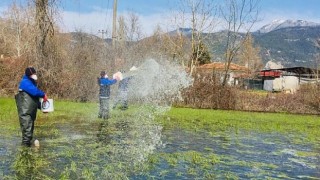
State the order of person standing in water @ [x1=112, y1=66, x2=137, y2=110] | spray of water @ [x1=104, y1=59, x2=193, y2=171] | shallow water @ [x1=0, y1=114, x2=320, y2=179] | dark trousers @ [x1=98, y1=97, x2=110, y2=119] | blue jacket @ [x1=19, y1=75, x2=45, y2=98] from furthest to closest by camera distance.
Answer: person standing in water @ [x1=112, y1=66, x2=137, y2=110], dark trousers @ [x1=98, y1=97, x2=110, y2=119], spray of water @ [x1=104, y1=59, x2=193, y2=171], blue jacket @ [x1=19, y1=75, x2=45, y2=98], shallow water @ [x1=0, y1=114, x2=320, y2=179]

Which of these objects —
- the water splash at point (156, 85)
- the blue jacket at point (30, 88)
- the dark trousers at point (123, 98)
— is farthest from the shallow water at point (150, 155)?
the water splash at point (156, 85)

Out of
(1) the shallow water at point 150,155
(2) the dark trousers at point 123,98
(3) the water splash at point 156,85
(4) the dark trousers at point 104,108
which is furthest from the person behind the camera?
(3) the water splash at point 156,85

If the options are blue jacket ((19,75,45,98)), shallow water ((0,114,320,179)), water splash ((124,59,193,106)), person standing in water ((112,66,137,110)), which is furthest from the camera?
water splash ((124,59,193,106))

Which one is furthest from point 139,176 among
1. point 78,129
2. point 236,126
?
point 236,126

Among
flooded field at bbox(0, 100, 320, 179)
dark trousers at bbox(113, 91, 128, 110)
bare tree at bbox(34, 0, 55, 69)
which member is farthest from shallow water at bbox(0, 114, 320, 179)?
bare tree at bbox(34, 0, 55, 69)

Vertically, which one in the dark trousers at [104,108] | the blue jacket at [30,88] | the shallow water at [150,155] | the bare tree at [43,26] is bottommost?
the shallow water at [150,155]

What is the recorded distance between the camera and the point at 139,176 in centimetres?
869

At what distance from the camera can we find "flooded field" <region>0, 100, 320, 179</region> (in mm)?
9070

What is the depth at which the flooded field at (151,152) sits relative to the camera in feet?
29.8

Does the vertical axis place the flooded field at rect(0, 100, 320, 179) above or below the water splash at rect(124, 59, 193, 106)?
below

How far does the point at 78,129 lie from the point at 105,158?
5742 mm

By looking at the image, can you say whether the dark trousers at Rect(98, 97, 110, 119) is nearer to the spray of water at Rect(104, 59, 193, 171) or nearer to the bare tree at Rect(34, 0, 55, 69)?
the spray of water at Rect(104, 59, 193, 171)

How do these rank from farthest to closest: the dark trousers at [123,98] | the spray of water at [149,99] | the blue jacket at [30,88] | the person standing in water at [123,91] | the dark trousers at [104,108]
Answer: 1. the dark trousers at [123,98]
2. the person standing in water at [123,91]
3. the dark trousers at [104,108]
4. the spray of water at [149,99]
5. the blue jacket at [30,88]

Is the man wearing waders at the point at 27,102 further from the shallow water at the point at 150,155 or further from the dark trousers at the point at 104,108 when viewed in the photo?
the dark trousers at the point at 104,108
